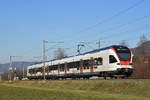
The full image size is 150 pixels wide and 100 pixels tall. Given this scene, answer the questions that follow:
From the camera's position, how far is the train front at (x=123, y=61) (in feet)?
115

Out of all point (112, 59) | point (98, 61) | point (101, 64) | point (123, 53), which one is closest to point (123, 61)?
point (123, 53)

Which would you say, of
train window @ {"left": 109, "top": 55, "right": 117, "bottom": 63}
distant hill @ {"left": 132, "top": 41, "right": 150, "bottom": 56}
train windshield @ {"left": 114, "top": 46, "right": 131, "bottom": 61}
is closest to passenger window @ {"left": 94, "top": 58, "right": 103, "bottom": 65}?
train window @ {"left": 109, "top": 55, "right": 117, "bottom": 63}

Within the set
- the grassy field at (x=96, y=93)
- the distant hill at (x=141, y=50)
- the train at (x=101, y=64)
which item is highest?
the distant hill at (x=141, y=50)

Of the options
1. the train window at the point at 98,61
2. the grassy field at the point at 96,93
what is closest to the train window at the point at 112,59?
the train window at the point at 98,61

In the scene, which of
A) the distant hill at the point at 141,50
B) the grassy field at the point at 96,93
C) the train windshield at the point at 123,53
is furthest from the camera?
the distant hill at the point at 141,50

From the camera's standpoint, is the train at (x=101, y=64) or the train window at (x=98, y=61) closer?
the train at (x=101, y=64)

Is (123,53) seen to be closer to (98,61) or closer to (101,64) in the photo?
(101,64)

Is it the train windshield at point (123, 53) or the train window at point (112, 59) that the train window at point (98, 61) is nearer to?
the train window at point (112, 59)

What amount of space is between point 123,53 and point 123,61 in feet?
3.55

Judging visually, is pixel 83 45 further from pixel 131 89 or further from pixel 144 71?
pixel 131 89

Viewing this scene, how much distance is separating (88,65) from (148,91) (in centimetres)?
2022

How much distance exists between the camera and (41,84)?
50.2 metres

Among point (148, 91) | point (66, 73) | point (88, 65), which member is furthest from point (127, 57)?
point (66, 73)

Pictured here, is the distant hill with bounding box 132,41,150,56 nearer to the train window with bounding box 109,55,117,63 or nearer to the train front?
the train front
